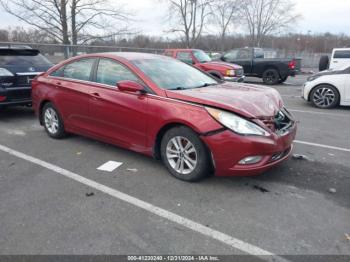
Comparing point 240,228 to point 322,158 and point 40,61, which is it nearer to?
point 322,158

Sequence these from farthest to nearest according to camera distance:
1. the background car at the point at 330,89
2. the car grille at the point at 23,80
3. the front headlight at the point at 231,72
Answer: the front headlight at the point at 231,72, the background car at the point at 330,89, the car grille at the point at 23,80

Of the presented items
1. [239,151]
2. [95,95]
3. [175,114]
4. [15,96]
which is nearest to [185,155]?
[175,114]

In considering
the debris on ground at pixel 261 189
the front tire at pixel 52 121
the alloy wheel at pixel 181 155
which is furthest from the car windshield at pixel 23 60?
the debris on ground at pixel 261 189

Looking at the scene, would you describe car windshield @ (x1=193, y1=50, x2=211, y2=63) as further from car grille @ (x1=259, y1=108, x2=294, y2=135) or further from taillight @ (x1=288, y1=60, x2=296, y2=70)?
car grille @ (x1=259, y1=108, x2=294, y2=135)

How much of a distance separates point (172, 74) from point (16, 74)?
4.06 meters

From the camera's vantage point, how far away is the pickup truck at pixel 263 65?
1450 cm

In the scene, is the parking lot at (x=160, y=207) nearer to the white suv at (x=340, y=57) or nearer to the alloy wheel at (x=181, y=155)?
the alloy wheel at (x=181, y=155)

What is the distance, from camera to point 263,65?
14914 mm

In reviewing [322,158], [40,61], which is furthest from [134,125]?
[40,61]

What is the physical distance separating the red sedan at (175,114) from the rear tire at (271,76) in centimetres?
1077

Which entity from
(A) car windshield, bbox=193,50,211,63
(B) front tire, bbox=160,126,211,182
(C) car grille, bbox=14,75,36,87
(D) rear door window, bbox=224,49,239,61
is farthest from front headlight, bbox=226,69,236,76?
(B) front tire, bbox=160,126,211,182

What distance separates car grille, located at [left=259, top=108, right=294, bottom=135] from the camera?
11.8 feet

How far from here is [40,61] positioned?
293 inches

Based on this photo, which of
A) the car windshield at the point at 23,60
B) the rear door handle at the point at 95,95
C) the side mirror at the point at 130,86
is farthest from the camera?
the car windshield at the point at 23,60
